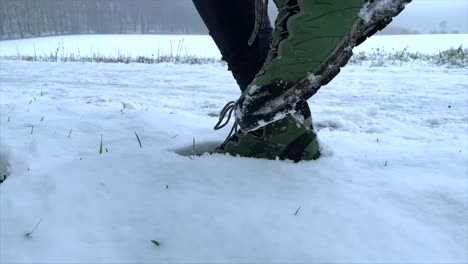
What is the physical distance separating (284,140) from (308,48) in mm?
308

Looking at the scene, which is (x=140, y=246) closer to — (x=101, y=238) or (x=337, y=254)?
(x=101, y=238)

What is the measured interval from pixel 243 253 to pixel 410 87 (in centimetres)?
277

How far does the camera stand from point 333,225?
78 cm

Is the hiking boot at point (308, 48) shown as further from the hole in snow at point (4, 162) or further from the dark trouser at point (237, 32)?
the hole in snow at point (4, 162)

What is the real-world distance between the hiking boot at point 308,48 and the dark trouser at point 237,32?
25 cm

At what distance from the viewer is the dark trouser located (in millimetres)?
1254

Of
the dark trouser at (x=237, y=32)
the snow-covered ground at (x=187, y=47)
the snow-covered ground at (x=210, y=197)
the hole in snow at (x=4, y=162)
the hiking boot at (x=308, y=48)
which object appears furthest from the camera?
A: the snow-covered ground at (x=187, y=47)

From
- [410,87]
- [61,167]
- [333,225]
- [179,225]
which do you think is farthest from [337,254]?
[410,87]

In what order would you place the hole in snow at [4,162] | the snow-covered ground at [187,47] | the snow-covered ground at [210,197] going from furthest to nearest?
1. the snow-covered ground at [187,47]
2. the hole in snow at [4,162]
3. the snow-covered ground at [210,197]

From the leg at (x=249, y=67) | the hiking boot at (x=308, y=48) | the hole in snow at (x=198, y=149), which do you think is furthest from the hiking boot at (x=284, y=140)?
the hole in snow at (x=198, y=149)

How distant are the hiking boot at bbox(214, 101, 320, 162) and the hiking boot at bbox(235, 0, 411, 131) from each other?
0.11 meters

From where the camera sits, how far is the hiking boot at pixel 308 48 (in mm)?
972

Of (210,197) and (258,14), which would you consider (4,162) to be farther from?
(258,14)

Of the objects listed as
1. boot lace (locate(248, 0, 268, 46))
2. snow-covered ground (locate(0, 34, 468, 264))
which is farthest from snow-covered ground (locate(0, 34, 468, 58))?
boot lace (locate(248, 0, 268, 46))
